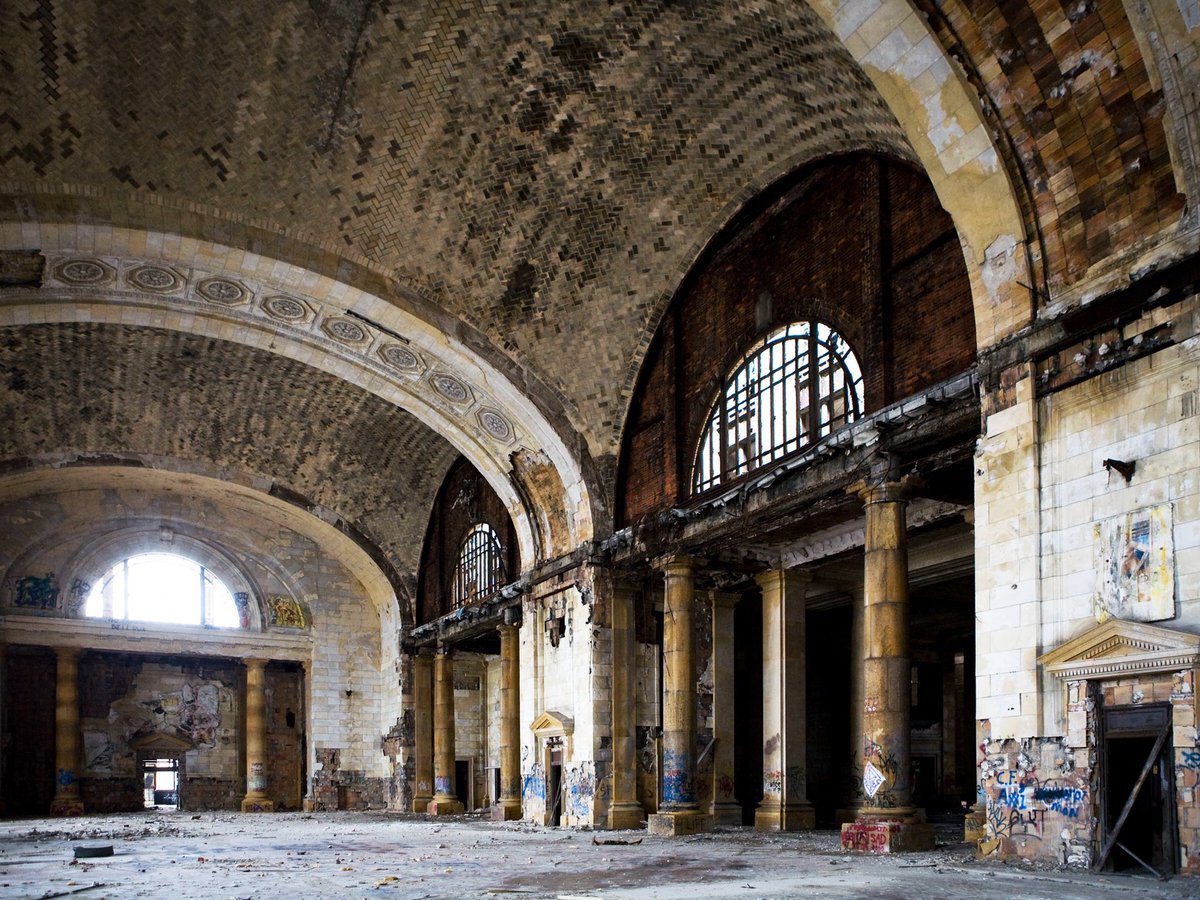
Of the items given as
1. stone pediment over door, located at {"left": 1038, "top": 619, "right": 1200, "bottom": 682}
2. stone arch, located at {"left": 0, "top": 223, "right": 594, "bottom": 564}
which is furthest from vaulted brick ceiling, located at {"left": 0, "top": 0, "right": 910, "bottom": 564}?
stone pediment over door, located at {"left": 1038, "top": 619, "right": 1200, "bottom": 682}

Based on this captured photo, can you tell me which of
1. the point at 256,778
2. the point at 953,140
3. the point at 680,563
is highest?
the point at 953,140

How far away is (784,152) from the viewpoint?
16.7 m

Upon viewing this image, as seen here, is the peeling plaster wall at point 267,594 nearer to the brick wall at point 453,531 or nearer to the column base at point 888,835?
the brick wall at point 453,531

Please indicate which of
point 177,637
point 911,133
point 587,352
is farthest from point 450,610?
point 911,133

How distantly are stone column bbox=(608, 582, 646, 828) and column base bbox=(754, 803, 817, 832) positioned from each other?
236 centimetres

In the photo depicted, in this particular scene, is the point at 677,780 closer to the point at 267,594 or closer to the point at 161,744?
the point at 267,594

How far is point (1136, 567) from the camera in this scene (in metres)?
10.2

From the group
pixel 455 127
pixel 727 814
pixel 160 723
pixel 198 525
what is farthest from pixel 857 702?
pixel 160 723

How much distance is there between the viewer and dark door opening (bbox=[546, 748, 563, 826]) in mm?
21312

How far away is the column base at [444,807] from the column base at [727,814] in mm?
9771

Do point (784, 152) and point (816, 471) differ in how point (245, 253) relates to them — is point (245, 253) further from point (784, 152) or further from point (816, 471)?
point (816, 471)

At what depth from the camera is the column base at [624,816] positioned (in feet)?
64.6

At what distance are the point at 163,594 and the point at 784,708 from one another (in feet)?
61.0

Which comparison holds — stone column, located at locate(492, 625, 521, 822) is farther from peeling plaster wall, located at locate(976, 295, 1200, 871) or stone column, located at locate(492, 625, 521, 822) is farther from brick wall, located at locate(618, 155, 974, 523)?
peeling plaster wall, located at locate(976, 295, 1200, 871)
